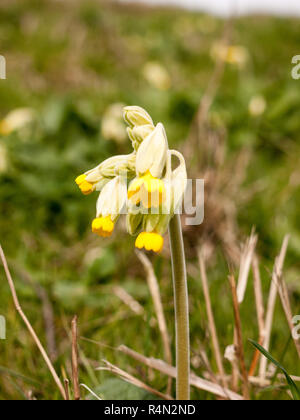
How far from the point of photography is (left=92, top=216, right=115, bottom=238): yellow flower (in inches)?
36.8

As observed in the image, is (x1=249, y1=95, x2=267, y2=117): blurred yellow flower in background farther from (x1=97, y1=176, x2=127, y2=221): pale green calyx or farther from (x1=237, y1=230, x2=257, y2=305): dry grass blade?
(x1=97, y1=176, x2=127, y2=221): pale green calyx

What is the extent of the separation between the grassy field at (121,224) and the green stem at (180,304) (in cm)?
21

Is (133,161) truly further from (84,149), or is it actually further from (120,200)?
(84,149)

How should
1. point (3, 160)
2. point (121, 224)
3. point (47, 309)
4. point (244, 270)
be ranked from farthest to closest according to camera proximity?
point (3, 160), point (121, 224), point (47, 309), point (244, 270)

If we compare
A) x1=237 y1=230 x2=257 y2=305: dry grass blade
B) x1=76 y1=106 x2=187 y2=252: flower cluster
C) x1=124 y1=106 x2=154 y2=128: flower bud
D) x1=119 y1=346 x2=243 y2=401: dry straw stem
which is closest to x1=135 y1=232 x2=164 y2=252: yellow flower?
x1=76 y1=106 x2=187 y2=252: flower cluster

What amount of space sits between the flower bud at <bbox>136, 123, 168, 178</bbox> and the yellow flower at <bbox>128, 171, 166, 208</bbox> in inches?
0.6

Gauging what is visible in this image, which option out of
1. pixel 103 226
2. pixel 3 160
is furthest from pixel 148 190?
pixel 3 160

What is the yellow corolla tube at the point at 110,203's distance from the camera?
0.94 meters

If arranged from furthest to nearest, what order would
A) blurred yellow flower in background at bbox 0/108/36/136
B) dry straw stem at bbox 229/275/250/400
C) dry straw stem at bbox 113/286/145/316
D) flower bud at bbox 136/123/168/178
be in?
blurred yellow flower in background at bbox 0/108/36/136 → dry straw stem at bbox 113/286/145/316 → dry straw stem at bbox 229/275/250/400 → flower bud at bbox 136/123/168/178

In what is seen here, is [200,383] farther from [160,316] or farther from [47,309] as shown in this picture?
[47,309]

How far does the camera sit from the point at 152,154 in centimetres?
88

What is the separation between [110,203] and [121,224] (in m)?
1.38

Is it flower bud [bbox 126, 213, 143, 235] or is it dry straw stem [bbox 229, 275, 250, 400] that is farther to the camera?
dry straw stem [bbox 229, 275, 250, 400]
